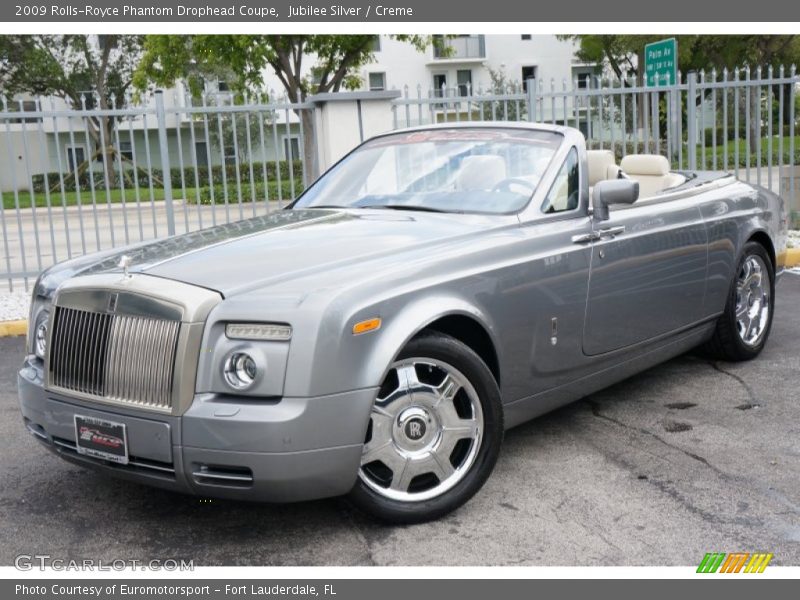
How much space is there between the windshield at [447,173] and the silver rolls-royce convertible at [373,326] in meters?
0.01

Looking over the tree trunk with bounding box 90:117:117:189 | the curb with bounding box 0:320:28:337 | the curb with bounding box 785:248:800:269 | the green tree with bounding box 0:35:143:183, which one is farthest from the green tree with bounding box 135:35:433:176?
the curb with bounding box 0:320:28:337

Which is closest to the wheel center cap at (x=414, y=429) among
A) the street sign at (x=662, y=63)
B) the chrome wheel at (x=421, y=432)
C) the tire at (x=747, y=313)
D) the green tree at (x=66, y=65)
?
the chrome wheel at (x=421, y=432)

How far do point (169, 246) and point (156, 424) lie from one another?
1102mm

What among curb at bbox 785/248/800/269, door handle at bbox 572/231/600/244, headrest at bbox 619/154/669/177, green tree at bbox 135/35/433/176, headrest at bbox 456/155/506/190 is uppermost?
green tree at bbox 135/35/433/176

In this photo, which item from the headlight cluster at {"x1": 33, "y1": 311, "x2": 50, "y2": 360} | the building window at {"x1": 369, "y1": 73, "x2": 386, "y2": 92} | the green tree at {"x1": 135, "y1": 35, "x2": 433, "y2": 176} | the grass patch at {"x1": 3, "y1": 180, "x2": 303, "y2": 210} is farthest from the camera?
the building window at {"x1": 369, "y1": 73, "x2": 386, "y2": 92}

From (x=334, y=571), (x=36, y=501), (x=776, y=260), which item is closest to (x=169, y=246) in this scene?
(x=36, y=501)

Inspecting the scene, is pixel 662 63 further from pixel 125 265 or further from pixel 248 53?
pixel 248 53

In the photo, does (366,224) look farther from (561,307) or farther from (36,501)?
(36,501)

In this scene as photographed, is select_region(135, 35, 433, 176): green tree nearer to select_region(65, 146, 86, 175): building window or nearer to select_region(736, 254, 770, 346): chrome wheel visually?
select_region(65, 146, 86, 175): building window

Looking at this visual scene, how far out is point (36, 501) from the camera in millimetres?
4367

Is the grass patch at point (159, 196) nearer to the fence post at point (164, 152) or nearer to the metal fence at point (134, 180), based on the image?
the metal fence at point (134, 180)

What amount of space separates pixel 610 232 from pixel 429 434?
166 centimetres

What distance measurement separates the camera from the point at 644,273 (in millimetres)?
5184

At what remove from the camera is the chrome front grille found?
142 inches
